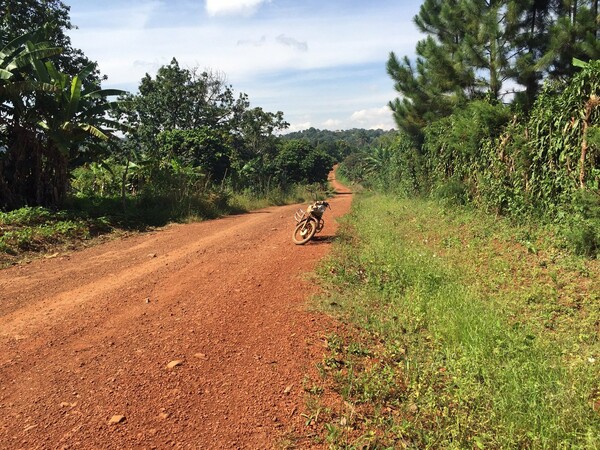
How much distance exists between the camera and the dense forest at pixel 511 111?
6.99m

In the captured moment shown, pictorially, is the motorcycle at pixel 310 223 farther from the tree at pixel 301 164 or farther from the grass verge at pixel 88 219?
the tree at pixel 301 164

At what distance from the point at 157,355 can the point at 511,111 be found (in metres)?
9.67

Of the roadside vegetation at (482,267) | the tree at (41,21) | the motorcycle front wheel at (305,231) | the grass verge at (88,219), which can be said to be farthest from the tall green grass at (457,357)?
the tree at (41,21)

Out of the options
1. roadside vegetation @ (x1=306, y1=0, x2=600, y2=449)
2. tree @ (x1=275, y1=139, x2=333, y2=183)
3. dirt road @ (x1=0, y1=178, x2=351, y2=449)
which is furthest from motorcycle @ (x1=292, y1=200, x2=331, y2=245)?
tree @ (x1=275, y1=139, x2=333, y2=183)

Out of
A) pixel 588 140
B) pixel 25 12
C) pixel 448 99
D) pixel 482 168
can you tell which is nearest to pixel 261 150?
pixel 25 12

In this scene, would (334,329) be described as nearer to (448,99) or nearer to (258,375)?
(258,375)

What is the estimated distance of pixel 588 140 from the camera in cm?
658

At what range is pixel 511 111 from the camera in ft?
32.4

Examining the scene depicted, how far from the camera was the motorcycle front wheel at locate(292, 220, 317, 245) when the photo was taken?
8.59m

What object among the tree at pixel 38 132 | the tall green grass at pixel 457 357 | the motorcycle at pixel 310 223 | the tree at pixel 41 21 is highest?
the tree at pixel 41 21

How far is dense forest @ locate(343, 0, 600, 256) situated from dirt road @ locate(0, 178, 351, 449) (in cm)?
471

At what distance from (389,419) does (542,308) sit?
3.25 m

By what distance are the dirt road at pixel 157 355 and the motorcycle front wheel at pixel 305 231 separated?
173cm

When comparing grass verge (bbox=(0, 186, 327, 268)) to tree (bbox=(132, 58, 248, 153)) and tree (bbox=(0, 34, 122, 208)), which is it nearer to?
tree (bbox=(0, 34, 122, 208))
